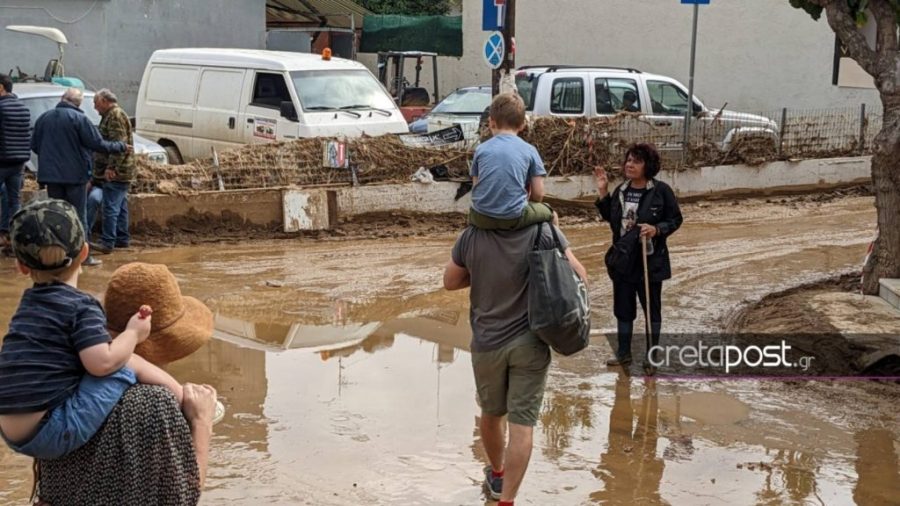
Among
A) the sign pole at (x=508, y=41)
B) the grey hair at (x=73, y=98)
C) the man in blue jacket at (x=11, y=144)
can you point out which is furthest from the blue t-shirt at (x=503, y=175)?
the sign pole at (x=508, y=41)

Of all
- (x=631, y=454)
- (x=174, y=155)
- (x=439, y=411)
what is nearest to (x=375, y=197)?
(x=174, y=155)

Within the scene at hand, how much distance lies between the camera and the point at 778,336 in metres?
8.55

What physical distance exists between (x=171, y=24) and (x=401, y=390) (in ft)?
58.2

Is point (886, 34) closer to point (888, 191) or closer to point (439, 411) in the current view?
point (888, 191)

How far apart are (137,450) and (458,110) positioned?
14.8 meters

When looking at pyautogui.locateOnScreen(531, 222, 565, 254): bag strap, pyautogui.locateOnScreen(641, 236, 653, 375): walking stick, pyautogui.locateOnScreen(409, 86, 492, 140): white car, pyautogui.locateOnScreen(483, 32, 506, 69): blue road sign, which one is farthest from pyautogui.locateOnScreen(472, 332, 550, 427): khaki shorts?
pyautogui.locateOnScreen(409, 86, 492, 140): white car

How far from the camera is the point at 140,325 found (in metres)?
3.03

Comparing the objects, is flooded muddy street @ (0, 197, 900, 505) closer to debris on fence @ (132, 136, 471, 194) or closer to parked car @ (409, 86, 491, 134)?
debris on fence @ (132, 136, 471, 194)

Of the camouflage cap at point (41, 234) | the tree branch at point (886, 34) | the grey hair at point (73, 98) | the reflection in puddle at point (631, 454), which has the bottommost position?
the reflection in puddle at point (631, 454)

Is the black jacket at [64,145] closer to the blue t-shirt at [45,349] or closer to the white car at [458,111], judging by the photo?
the white car at [458,111]

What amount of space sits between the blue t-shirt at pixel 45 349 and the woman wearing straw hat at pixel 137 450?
0.54 feet

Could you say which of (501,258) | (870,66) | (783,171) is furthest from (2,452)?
(783,171)

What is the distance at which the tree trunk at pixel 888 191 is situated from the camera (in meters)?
9.02

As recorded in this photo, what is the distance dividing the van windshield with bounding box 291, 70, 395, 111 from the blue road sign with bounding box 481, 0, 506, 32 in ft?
5.73
